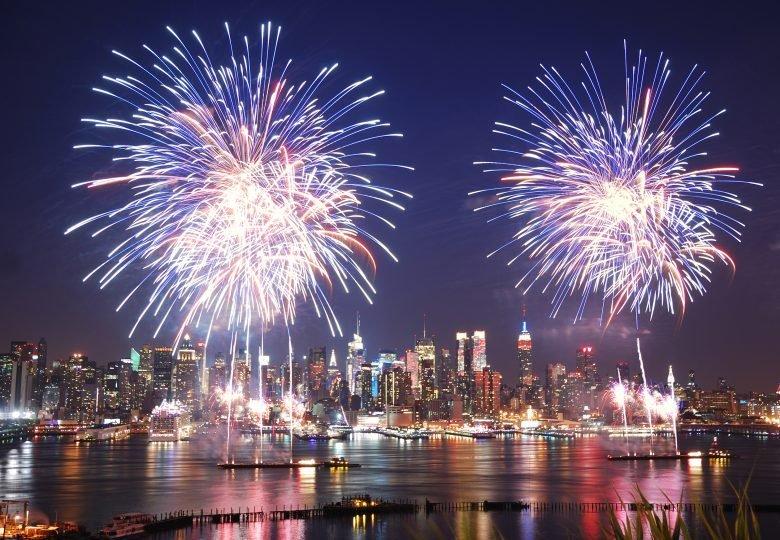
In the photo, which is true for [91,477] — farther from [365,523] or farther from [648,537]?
[648,537]

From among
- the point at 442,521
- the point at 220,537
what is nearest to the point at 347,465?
the point at 442,521

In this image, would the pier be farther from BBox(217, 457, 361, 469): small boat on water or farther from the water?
BBox(217, 457, 361, 469): small boat on water

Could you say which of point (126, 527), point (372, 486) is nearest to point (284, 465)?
point (372, 486)

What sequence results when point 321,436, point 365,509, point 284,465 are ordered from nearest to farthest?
1. point 365,509
2. point 284,465
3. point 321,436

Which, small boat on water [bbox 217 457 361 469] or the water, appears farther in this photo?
small boat on water [bbox 217 457 361 469]

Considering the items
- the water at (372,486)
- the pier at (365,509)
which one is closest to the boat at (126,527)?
the pier at (365,509)

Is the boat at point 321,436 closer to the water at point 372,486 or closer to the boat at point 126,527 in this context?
the water at point 372,486

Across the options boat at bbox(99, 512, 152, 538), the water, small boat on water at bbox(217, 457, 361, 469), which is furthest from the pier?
small boat on water at bbox(217, 457, 361, 469)

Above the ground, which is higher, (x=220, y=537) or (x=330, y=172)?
(x=330, y=172)

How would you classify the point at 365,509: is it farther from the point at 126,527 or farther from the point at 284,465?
the point at 284,465
